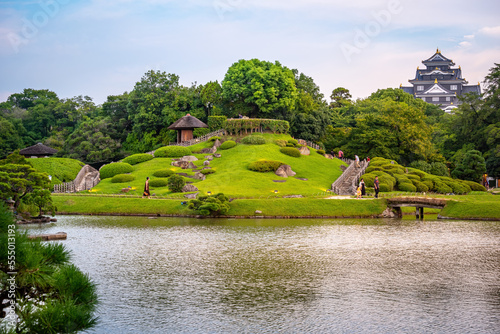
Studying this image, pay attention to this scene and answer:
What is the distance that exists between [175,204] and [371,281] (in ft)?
85.8

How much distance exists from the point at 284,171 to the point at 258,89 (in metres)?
18.4

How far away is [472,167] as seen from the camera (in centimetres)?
6312

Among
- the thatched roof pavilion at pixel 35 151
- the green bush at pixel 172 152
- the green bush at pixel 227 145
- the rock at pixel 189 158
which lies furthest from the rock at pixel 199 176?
the thatched roof pavilion at pixel 35 151

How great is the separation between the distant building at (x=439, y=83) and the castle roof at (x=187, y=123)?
8362 cm

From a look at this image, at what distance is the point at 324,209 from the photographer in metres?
42.9

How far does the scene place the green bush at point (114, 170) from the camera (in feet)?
192

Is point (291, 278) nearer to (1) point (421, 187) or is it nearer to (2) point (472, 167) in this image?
(1) point (421, 187)

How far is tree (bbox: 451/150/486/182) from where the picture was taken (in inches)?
2453

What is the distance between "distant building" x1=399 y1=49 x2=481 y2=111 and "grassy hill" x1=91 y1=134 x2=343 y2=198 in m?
79.2

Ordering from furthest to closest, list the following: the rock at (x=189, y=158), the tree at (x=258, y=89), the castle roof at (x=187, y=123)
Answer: the tree at (x=258, y=89) < the castle roof at (x=187, y=123) < the rock at (x=189, y=158)

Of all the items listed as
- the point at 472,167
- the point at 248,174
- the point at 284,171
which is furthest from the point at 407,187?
the point at 248,174

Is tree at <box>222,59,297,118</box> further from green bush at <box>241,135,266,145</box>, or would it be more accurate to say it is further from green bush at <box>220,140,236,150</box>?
green bush at <box>220,140,236,150</box>

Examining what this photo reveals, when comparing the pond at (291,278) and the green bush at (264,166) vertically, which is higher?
the green bush at (264,166)

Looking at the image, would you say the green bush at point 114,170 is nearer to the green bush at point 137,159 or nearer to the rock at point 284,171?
the green bush at point 137,159
